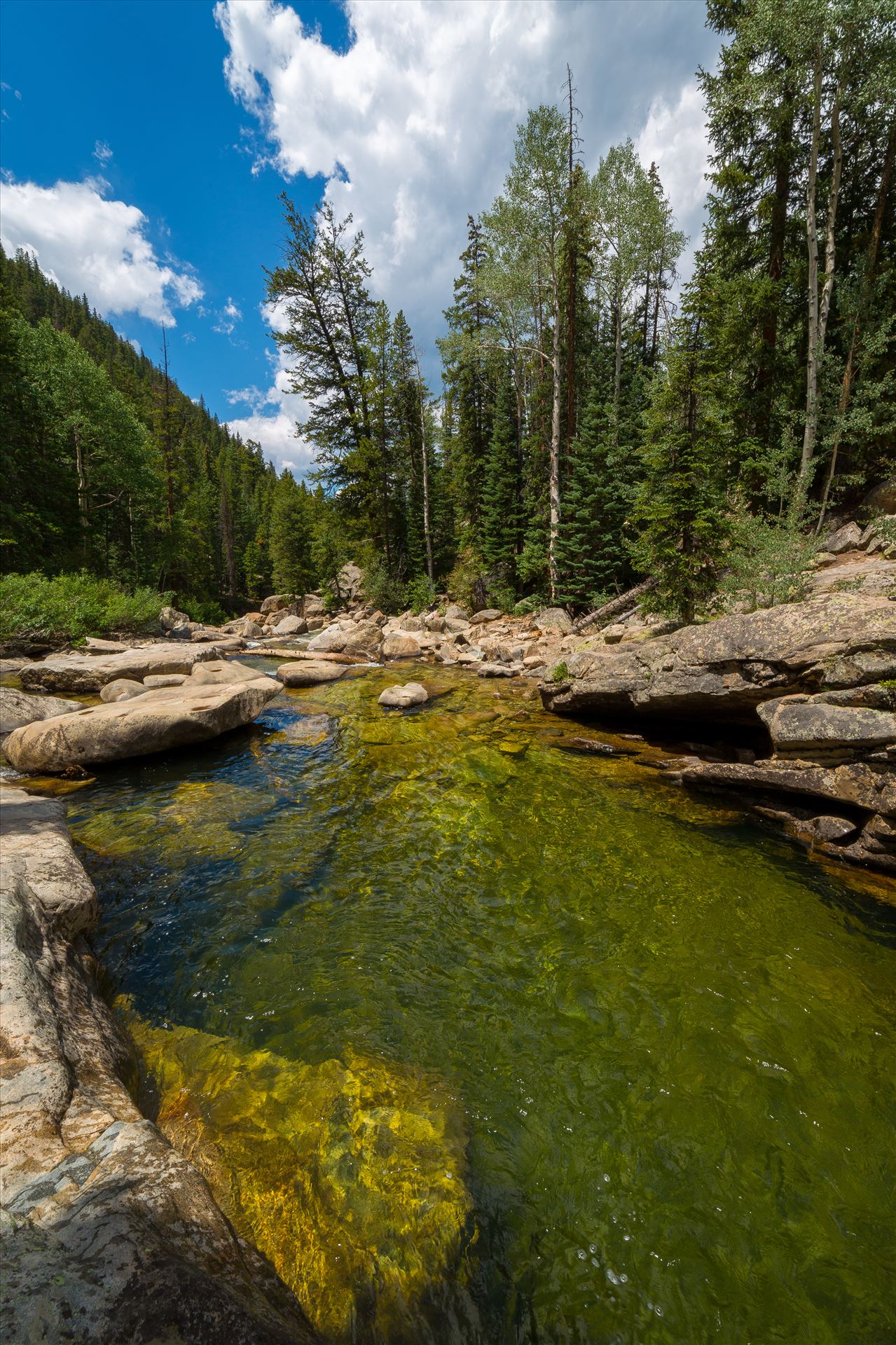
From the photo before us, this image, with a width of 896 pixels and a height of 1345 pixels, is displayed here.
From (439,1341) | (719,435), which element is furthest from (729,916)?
(719,435)

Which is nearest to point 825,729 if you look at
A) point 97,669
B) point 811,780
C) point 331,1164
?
point 811,780

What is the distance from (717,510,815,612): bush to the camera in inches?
373

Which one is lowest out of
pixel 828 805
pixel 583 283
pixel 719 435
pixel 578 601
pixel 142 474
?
pixel 828 805

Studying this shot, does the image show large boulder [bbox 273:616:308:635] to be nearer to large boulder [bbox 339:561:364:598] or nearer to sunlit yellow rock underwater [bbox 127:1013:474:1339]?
large boulder [bbox 339:561:364:598]

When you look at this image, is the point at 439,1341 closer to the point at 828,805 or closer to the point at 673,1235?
the point at 673,1235

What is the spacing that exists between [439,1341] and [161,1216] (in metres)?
1.26

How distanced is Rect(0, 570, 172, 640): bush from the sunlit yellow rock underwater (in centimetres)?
1689

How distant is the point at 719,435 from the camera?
10578 millimetres

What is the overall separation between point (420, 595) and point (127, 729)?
20.6 m

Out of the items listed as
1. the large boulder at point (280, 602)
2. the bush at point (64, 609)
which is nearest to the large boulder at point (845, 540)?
the bush at point (64, 609)

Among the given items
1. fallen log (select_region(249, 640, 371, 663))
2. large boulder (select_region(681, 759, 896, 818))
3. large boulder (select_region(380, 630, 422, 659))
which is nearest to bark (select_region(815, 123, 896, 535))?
large boulder (select_region(681, 759, 896, 818))

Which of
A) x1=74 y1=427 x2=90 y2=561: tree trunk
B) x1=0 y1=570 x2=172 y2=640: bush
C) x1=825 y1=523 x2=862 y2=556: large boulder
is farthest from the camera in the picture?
x1=74 y1=427 x2=90 y2=561: tree trunk

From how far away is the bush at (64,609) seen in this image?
15.1 metres

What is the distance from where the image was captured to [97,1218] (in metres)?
1.59
